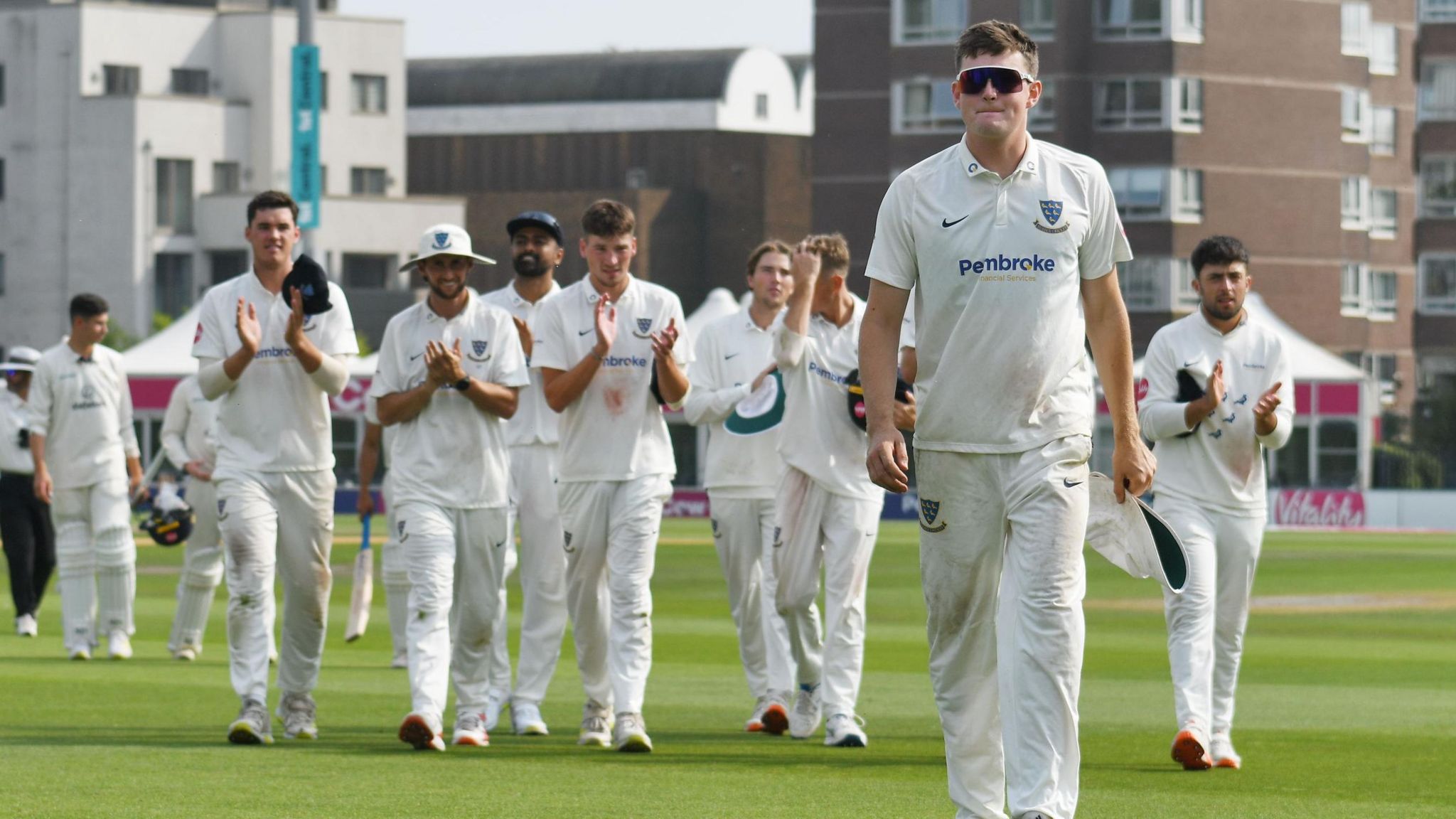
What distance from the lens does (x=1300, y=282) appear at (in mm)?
74625

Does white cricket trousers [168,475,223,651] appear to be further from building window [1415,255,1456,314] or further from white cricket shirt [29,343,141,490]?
building window [1415,255,1456,314]

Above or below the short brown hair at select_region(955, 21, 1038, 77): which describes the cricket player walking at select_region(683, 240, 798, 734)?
below

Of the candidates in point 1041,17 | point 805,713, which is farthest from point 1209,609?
point 1041,17

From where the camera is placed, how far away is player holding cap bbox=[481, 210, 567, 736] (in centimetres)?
1230

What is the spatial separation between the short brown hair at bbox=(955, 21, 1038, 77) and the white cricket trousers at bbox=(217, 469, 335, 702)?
4.81 metres

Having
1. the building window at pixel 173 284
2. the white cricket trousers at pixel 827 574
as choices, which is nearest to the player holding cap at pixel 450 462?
the white cricket trousers at pixel 827 574

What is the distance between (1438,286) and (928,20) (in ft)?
70.3

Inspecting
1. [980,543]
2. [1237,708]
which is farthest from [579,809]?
[1237,708]

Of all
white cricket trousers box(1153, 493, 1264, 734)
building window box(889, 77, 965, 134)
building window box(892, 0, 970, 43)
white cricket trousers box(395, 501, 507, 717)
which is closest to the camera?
white cricket trousers box(1153, 493, 1264, 734)

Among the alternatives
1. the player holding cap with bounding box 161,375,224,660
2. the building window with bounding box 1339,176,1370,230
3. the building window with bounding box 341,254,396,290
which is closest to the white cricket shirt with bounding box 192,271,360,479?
the player holding cap with bounding box 161,375,224,660

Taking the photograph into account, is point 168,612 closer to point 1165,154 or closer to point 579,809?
point 579,809

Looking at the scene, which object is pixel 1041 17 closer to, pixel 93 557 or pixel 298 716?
pixel 93 557

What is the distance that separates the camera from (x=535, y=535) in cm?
1238

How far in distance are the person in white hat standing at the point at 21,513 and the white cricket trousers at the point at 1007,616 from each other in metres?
13.2
